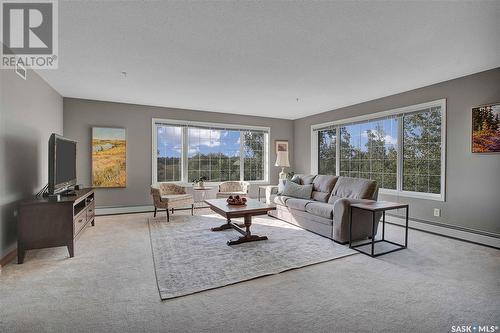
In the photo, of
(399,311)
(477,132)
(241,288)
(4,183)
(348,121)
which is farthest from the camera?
(348,121)

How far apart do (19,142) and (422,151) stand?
5979 mm

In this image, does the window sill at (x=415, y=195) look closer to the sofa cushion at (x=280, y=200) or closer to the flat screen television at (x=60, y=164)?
the sofa cushion at (x=280, y=200)

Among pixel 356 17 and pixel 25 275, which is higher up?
pixel 356 17

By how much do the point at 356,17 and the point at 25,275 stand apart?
4.02 meters

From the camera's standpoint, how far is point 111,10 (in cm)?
214

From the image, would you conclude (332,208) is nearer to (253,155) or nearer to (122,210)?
(253,155)

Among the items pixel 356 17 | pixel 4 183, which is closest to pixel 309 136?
pixel 356 17

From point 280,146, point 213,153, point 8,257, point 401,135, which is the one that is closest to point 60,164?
point 8,257

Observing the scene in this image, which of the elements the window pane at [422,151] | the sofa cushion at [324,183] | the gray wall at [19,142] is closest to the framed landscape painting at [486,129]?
the window pane at [422,151]

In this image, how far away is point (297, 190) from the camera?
16.4ft

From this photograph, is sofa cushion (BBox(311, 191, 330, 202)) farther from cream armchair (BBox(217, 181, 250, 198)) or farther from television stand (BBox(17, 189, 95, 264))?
television stand (BBox(17, 189, 95, 264))

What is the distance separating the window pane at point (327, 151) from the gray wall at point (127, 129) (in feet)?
9.95

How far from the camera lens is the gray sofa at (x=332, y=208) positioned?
3.54 m

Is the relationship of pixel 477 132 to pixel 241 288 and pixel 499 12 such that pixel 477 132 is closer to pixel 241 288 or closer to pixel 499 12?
pixel 499 12
